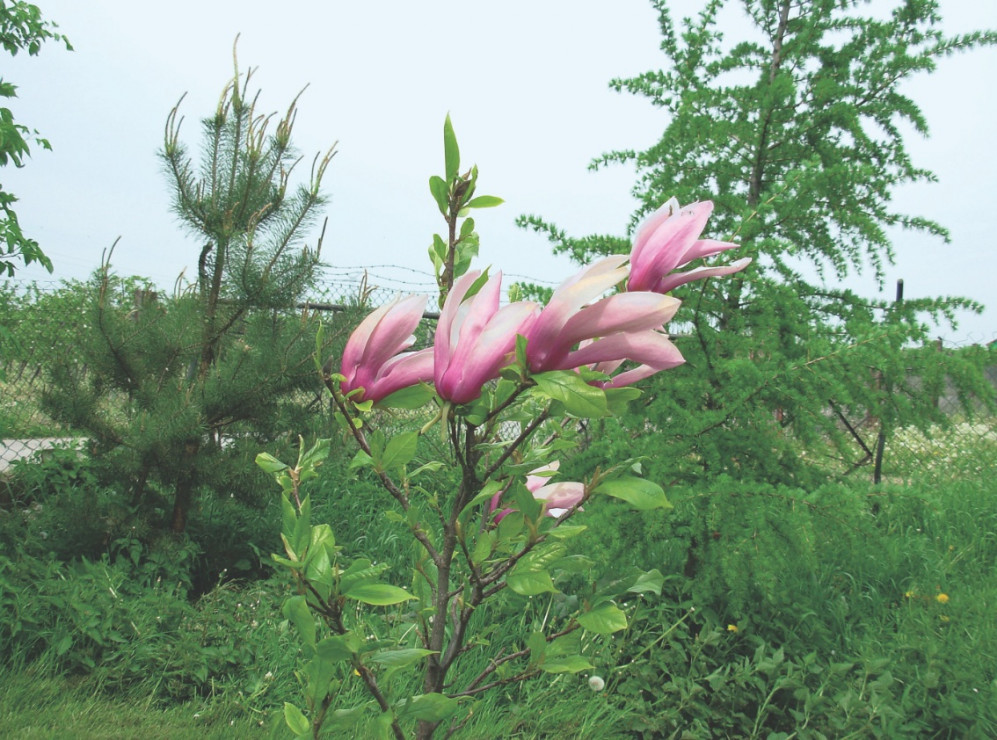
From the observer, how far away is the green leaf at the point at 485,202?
86cm

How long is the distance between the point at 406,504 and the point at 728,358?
2104mm

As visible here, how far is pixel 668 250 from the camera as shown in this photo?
691 mm

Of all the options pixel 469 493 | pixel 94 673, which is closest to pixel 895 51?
pixel 469 493

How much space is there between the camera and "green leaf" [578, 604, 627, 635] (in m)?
0.86

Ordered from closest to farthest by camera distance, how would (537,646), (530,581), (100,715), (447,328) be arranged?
(447,328), (530,581), (537,646), (100,715)

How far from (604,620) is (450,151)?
0.58 metres

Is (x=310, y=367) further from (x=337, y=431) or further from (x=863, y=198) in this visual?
(x=863, y=198)

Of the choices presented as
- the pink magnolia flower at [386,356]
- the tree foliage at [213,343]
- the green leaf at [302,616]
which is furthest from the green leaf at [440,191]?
the tree foliage at [213,343]

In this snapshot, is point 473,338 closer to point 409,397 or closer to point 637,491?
point 409,397

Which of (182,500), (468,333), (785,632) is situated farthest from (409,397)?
(182,500)

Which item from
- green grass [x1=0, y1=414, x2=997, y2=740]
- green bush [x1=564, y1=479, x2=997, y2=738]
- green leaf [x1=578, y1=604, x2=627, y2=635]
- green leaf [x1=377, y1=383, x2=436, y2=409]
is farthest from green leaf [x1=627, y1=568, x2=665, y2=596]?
green bush [x1=564, y1=479, x2=997, y2=738]

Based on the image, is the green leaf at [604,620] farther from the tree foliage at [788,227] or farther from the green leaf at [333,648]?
the tree foliage at [788,227]

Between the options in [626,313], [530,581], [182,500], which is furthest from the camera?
[182,500]

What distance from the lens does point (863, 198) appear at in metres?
3.32
